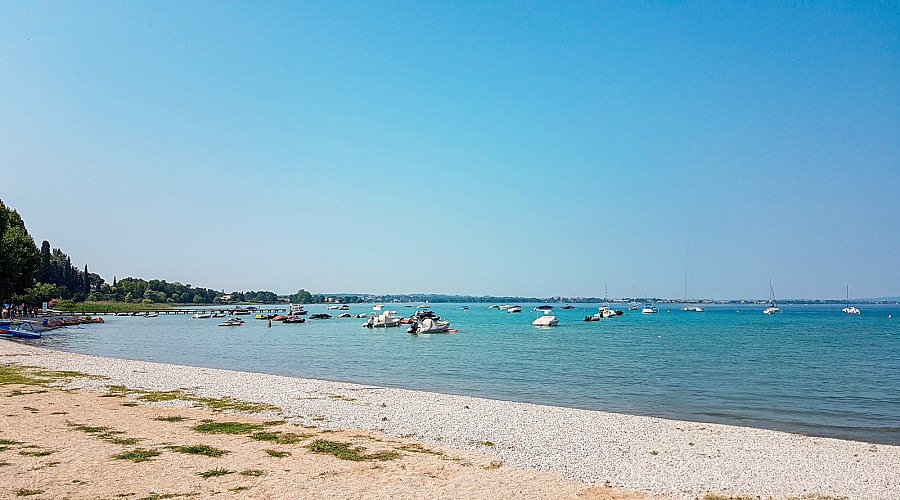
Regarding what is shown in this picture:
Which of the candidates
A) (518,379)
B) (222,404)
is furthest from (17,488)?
(518,379)

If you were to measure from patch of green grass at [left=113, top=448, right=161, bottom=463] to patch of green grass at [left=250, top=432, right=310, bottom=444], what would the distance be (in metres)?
2.61

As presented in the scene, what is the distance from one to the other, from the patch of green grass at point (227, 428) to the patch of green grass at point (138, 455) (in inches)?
99.3

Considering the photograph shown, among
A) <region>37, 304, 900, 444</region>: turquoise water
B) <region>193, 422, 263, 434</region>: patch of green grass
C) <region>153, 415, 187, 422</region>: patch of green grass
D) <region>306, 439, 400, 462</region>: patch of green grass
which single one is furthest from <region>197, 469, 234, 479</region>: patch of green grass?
<region>37, 304, 900, 444</region>: turquoise water

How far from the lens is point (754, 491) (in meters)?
11.7

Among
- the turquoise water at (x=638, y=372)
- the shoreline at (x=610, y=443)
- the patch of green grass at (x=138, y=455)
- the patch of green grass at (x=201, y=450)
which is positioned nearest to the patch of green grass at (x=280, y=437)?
the patch of green grass at (x=201, y=450)

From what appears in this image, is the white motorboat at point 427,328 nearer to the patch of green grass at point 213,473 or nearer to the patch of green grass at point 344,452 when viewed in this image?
the patch of green grass at point 344,452

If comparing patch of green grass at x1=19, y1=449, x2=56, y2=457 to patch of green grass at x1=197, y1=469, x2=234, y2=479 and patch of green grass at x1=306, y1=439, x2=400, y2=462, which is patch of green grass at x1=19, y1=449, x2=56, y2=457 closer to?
patch of green grass at x1=197, y1=469, x2=234, y2=479

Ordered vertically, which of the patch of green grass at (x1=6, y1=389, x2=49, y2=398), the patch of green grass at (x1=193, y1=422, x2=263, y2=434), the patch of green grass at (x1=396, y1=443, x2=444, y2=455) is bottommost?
the patch of green grass at (x1=396, y1=443, x2=444, y2=455)

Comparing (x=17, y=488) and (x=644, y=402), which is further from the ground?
(x=17, y=488)

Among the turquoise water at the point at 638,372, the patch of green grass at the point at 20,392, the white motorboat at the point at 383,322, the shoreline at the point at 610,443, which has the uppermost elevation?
the patch of green grass at the point at 20,392

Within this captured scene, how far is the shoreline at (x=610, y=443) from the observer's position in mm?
12281

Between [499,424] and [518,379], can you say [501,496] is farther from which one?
[518,379]

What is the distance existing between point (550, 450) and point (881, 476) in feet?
23.4

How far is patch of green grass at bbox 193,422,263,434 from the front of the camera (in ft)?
51.1
